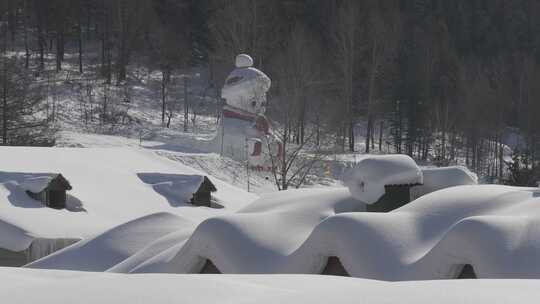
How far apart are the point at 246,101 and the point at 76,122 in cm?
1596

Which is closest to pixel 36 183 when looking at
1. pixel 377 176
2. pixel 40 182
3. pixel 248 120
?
pixel 40 182

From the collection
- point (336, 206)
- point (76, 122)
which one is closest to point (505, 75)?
point (76, 122)

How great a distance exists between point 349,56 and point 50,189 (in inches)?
Result: 1526

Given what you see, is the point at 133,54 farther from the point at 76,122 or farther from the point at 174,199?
the point at 174,199

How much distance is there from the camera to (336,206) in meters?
19.9

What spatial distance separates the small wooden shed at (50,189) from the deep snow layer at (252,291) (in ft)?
62.0

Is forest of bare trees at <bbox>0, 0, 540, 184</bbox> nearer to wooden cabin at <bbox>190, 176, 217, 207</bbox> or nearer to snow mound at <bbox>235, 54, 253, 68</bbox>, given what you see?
snow mound at <bbox>235, 54, 253, 68</bbox>

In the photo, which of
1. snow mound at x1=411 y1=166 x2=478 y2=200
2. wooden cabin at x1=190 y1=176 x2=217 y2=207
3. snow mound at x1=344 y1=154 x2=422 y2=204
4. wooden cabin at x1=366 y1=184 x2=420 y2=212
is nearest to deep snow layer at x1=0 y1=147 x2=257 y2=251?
wooden cabin at x1=190 y1=176 x2=217 y2=207

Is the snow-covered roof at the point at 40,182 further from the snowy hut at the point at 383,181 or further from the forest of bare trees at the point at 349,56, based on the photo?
the forest of bare trees at the point at 349,56

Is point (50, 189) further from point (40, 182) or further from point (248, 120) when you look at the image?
point (248, 120)

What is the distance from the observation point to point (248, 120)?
41062mm

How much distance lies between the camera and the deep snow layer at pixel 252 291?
686 centimetres

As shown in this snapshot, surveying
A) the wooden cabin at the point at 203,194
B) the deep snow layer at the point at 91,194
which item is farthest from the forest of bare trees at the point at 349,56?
the wooden cabin at the point at 203,194

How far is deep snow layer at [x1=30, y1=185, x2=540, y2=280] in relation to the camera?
14.4 metres
